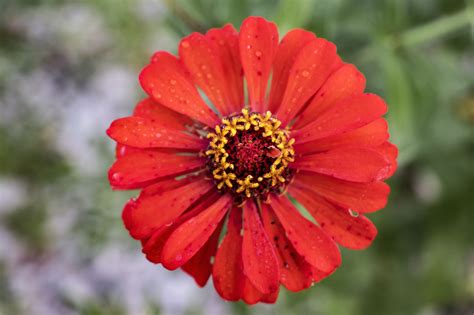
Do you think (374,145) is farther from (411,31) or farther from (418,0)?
(418,0)

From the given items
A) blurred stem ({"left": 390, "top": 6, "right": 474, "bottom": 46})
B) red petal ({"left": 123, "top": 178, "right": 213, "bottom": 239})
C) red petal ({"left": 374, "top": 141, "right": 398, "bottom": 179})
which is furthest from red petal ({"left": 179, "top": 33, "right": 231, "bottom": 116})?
blurred stem ({"left": 390, "top": 6, "right": 474, "bottom": 46})

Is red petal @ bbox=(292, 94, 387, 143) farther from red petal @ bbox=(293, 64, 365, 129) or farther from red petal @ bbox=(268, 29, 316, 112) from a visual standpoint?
red petal @ bbox=(268, 29, 316, 112)

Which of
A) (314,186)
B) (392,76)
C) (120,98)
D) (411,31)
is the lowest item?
(314,186)

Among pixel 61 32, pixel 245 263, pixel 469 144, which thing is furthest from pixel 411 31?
pixel 61 32

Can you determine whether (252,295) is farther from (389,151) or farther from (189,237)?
(389,151)

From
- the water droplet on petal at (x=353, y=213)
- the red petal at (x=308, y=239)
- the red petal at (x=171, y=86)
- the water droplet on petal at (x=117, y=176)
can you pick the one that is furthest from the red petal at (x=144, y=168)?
the water droplet on petal at (x=353, y=213)

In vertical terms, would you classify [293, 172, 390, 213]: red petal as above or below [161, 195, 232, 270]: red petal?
below
